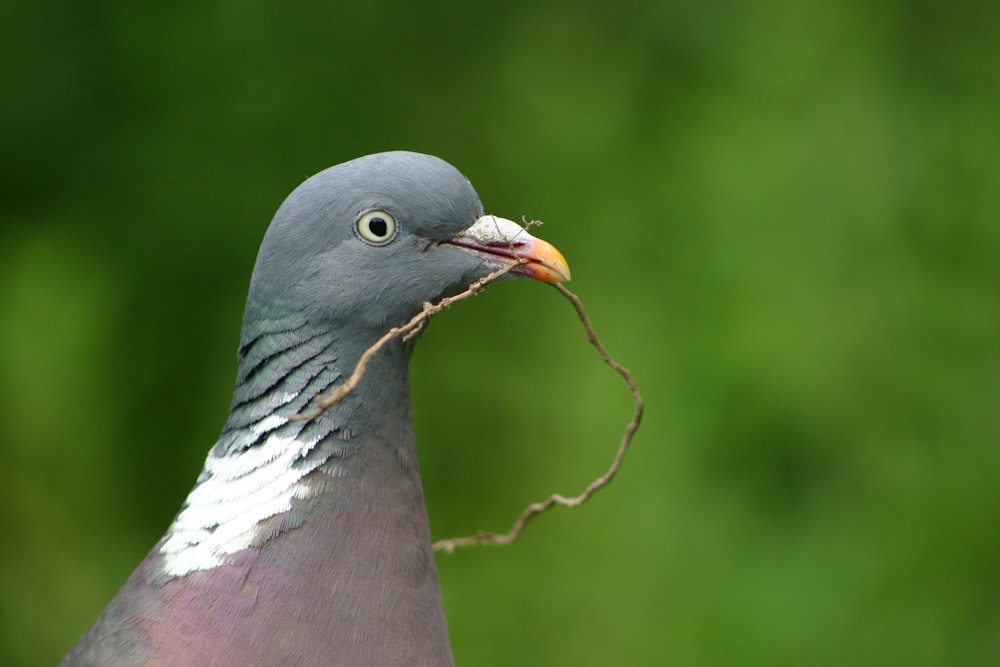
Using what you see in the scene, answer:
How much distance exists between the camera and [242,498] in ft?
6.24

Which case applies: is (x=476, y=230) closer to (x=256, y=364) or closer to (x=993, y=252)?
(x=256, y=364)

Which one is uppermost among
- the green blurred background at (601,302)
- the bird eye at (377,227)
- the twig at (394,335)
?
the bird eye at (377,227)

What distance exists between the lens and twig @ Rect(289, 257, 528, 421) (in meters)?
1.79

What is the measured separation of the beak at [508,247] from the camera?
1983mm

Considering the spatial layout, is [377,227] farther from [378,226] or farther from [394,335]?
[394,335]

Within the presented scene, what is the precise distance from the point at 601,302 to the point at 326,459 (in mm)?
1892

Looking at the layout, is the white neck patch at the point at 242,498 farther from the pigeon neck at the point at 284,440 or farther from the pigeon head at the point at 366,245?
the pigeon head at the point at 366,245

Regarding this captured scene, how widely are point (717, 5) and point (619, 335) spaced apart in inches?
41.3

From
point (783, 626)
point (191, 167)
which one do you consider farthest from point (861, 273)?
point (191, 167)

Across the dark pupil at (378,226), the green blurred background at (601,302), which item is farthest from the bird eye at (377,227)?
the green blurred background at (601,302)

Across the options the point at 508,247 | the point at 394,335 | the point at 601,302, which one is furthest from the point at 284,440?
the point at 601,302

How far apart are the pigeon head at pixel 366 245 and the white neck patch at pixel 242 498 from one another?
0.56 ft

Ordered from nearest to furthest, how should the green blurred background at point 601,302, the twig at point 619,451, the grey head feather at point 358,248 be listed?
the grey head feather at point 358,248, the twig at point 619,451, the green blurred background at point 601,302

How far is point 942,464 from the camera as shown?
370 centimetres
